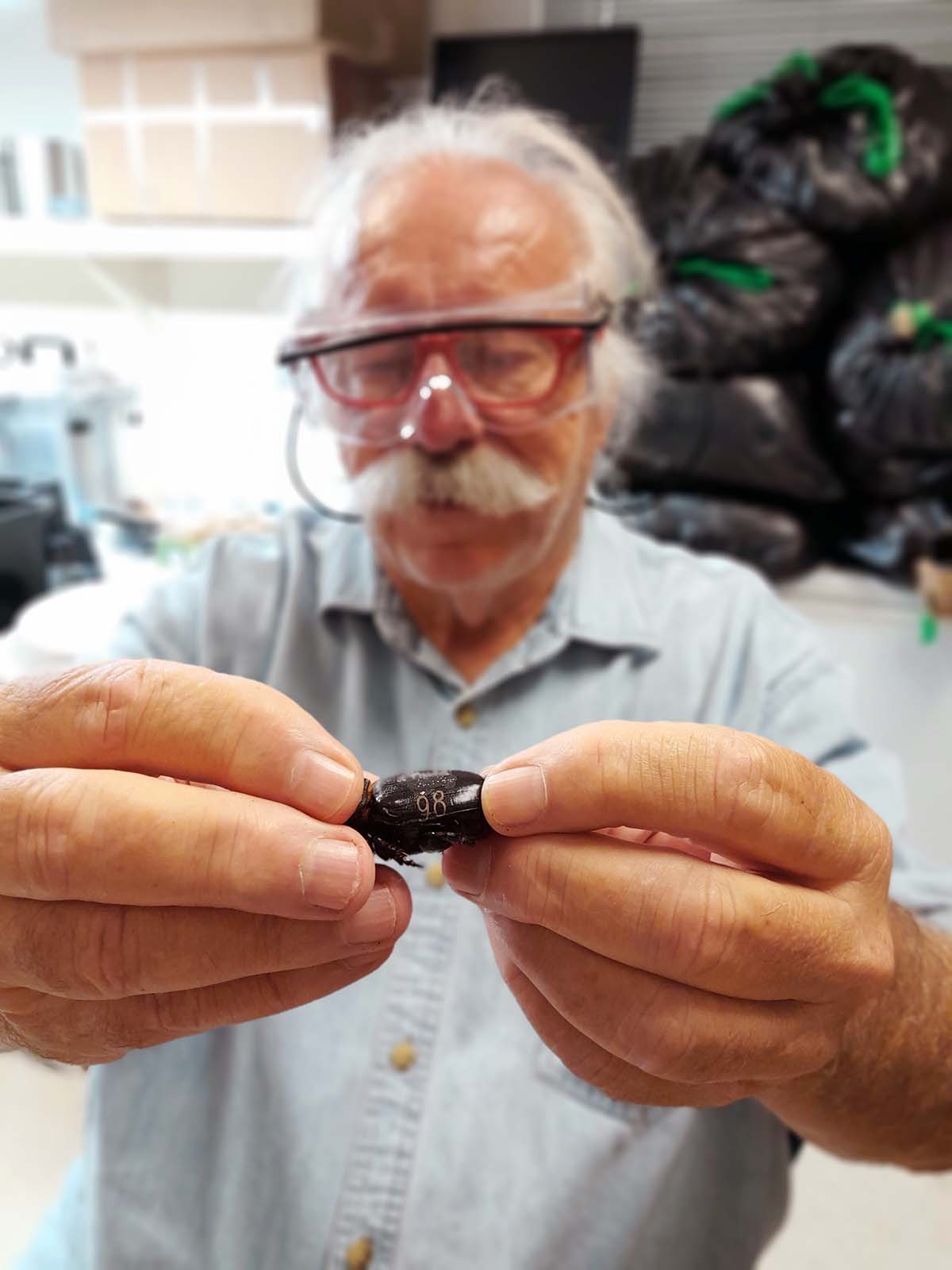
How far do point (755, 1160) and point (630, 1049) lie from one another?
1.56 ft

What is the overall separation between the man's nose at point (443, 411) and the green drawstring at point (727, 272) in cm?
99

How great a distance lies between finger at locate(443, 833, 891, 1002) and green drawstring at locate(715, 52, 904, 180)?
150cm

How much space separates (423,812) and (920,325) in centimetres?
149

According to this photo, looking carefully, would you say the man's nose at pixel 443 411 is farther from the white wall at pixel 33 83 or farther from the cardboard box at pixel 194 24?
the white wall at pixel 33 83

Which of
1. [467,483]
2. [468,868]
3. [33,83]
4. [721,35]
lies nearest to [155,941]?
[468,868]

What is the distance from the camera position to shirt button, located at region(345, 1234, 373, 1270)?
695 millimetres

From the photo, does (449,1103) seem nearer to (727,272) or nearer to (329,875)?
(329,875)

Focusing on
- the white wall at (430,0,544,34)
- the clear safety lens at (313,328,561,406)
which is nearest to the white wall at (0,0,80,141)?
the white wall at (430,0,544,34)

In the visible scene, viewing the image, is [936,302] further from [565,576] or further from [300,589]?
[300,589]

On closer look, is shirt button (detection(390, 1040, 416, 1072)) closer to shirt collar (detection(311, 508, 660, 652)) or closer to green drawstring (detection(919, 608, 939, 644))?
shirt collar (detection(311, 508, 660, 652))

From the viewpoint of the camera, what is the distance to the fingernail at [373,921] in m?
0.42

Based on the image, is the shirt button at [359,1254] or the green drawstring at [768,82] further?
the green drawstring at [768,82]

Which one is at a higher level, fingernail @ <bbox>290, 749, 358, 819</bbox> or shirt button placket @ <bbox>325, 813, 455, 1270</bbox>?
fingernail @ <bbox>290, 749, 358, 819</bbox>

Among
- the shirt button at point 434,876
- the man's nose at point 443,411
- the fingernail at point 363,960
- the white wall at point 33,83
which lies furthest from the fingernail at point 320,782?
the white wall at point 33,83
